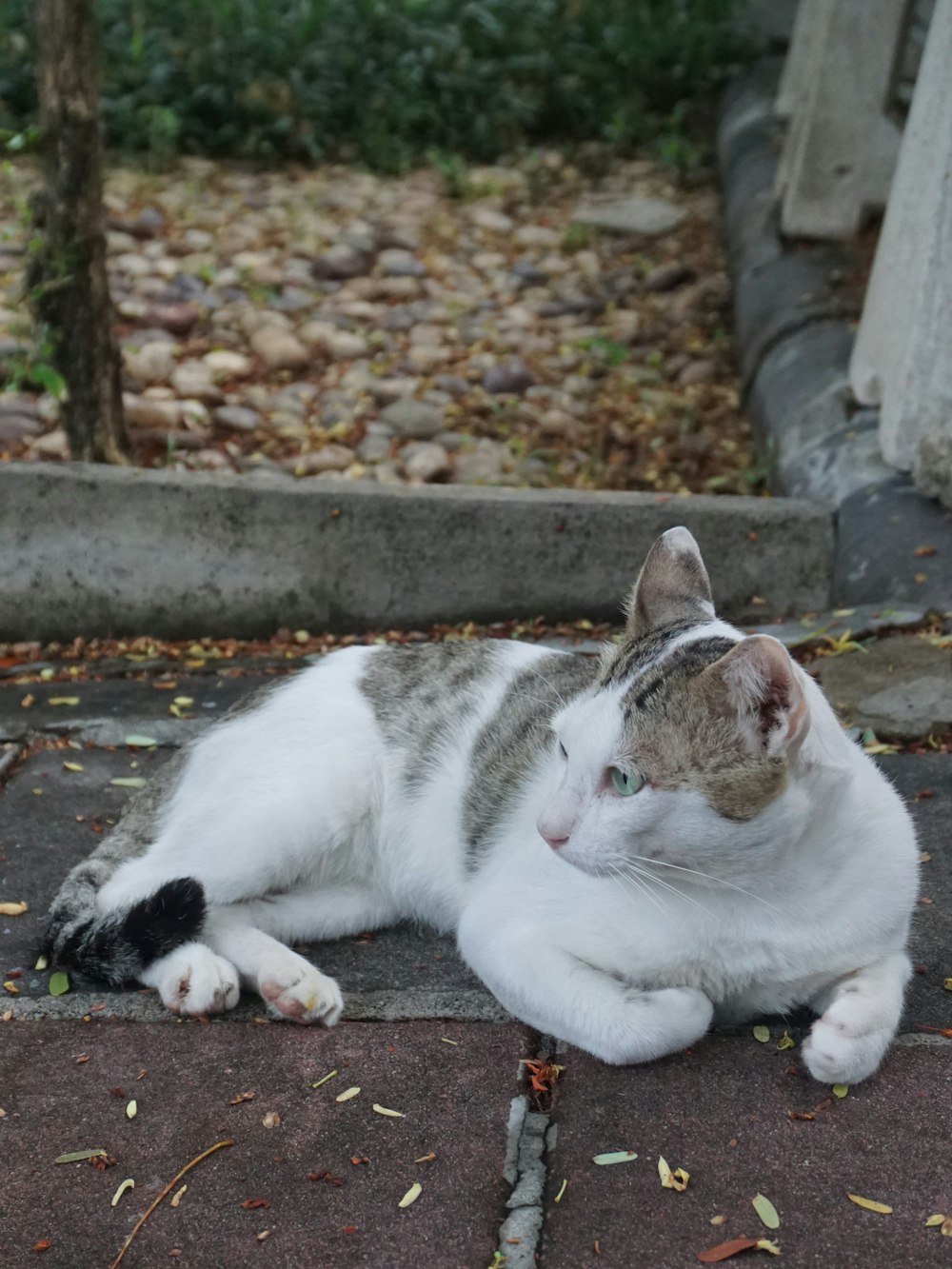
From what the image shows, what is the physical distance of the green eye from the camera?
2.39 metres

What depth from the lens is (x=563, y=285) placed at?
349 inches

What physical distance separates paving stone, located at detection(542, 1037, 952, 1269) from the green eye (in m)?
0.60

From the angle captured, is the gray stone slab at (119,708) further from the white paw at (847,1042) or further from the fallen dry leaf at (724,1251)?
the fallen dry leaf at (724,1251)

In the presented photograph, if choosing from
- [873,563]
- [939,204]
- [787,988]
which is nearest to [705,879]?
[787,988]

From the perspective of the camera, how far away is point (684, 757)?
2.36 metres

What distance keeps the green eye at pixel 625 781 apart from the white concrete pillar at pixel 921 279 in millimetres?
2973

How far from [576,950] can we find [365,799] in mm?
783

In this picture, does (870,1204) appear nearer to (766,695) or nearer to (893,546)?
(766,695)

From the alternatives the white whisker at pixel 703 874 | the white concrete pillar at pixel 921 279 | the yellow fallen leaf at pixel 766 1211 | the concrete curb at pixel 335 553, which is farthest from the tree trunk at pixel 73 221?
the yellow fallen leaf at pixel 766 1211

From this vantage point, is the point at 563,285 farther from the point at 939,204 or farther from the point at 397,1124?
the point at 397,1124

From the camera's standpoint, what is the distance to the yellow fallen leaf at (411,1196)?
2279mm

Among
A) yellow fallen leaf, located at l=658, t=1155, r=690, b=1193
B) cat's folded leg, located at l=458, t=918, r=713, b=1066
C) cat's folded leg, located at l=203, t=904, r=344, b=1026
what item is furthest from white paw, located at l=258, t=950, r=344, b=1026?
yellow fallen leaf, located at l=658, t=1155, r=690, b=1193

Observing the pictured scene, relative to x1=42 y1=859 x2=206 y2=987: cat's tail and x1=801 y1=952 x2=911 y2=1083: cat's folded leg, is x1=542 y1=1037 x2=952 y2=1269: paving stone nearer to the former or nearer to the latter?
x1=801 y1=952 x2=911 y2=1083: cat's folded leg

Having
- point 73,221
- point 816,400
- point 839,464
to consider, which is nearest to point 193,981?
point 73,221
